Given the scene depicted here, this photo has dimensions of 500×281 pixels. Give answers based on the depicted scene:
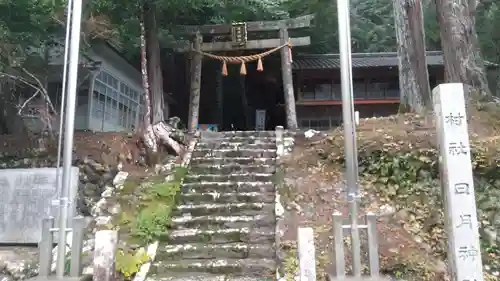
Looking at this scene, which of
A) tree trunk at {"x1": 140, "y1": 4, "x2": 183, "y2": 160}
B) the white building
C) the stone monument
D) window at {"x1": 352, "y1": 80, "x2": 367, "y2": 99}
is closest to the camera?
the stone monument

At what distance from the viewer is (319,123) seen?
2255cm

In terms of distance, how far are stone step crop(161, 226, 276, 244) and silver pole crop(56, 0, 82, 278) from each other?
219 cm

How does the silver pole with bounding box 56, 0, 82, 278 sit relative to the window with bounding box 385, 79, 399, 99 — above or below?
below

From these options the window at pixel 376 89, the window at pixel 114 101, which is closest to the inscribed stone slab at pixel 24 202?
the window at pixel 114 101

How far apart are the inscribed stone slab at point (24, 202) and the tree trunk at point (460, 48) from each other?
9990mm

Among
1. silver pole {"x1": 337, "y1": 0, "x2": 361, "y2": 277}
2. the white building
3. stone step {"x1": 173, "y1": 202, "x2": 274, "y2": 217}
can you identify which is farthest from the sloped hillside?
the white building

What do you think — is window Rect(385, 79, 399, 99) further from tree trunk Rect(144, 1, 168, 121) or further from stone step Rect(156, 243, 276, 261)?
stone step Rect(156, 243, 276, 261)

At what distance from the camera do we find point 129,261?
6.61 metres

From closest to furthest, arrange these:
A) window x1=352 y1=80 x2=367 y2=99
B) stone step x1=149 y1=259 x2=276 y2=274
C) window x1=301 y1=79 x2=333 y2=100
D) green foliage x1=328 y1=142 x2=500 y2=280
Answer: stone step x1=149 y1=259 x2=276 y2=274 < green foliage x1=328 y1=142 x2=500 y2=280 < window x1=352 y1=80 x2=367 y2=99 < window x1=301 y1=79 x2=333 y2=100

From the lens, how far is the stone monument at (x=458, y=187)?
4.87 metres

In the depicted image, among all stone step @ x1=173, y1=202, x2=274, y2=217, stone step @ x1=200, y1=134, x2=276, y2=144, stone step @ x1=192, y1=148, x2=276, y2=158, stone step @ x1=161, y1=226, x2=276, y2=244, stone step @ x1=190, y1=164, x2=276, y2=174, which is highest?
stone step @ x1=200, y1=134, x2=276, y2=144

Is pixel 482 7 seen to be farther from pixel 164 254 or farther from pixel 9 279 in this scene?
pixel 9 279

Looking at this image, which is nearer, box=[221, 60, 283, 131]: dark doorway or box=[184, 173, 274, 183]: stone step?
box=[184, 173, 274, 183]: stone step

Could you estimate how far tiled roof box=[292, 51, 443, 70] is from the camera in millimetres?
21484
